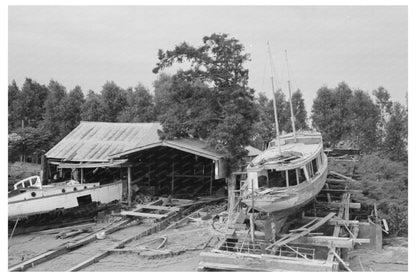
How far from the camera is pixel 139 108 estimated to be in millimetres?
38688

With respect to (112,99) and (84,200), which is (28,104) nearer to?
(112,99)

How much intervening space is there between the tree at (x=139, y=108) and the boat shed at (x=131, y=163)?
1251cm

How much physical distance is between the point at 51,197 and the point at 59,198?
1.42 ft

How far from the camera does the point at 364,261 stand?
41.2 feet

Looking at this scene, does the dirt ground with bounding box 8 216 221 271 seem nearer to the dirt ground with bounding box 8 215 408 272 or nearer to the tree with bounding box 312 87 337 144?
the dirt ground with bounding box 8 215 408 272

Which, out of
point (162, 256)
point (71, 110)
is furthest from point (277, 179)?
point (71, 110)

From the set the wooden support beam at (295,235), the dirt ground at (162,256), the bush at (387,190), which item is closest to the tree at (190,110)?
the dirt ground at (162,256)

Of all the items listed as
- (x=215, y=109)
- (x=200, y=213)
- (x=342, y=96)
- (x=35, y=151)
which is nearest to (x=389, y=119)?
(x=342, y=96)

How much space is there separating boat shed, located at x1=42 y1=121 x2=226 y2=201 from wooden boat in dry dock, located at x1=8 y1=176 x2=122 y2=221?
4.94ft

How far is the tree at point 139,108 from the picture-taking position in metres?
38.5

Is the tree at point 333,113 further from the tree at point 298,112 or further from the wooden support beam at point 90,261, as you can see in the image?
the wooden support beam at point 90,261

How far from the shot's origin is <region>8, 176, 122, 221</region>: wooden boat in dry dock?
52.2ft

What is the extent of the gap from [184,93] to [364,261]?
11.9 m

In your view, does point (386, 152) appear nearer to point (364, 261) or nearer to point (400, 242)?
point (400, 242)
